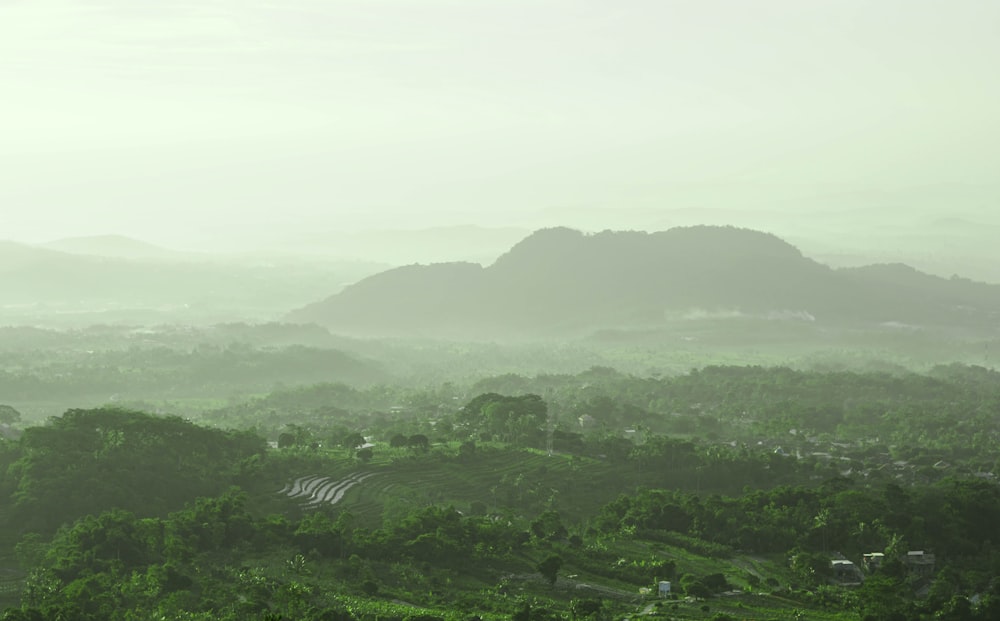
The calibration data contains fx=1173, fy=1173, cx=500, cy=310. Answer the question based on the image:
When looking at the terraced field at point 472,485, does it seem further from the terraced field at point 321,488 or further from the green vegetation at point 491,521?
the green vegetation at point 491,521

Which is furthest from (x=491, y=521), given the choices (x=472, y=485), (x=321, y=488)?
(x=321, y=488)

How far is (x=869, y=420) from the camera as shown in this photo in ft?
488

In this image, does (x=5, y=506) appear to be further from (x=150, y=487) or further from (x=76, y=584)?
(x=76, y=584)

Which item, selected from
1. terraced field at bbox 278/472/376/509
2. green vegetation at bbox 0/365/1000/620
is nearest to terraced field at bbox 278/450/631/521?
terraced field at bbox 278/472/376/509

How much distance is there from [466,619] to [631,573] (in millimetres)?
17298

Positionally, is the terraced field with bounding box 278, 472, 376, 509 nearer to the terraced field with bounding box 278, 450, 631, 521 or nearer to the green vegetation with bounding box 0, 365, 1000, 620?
the terraced field with bounding box 278, 450, 631, 521

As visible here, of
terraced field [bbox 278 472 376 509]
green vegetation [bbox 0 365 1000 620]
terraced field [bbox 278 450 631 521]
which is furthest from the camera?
terraced field [bbox 278 450 631 521]

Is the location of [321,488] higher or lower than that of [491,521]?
higher

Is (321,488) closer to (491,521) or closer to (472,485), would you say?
(472,485)

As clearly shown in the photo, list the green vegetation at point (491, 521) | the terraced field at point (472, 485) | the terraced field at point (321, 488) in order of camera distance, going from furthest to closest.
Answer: the terraced field at point (472, 485), the terraced field at point (321, 488), the green vegetation at point (491, 521)

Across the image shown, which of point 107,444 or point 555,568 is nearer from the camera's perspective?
point 555,568

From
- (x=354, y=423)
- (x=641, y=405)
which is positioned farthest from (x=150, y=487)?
(x=641, y=405)

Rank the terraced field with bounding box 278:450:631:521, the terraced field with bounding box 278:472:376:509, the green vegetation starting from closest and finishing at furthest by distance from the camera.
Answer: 1. the green vegetation
2. the terraced field with bounding box 278:472:376:509
3. the terraced field with bounding box 278:450:631:521

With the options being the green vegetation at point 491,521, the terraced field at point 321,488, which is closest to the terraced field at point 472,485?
the terraced field at point 321,488
